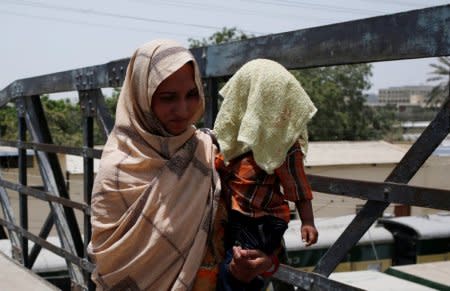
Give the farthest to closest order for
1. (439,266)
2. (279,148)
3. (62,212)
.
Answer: (439,266) < (62,212) < (279,148)

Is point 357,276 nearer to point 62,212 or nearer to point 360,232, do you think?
point 62,212

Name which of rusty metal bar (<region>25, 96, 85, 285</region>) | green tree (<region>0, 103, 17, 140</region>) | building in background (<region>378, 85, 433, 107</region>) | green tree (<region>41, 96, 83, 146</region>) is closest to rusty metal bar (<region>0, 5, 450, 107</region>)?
rusty metal bar (<region>25, 96, 85, 285</region>)

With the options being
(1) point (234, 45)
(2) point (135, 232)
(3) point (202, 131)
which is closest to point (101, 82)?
(1) point (234, 45)

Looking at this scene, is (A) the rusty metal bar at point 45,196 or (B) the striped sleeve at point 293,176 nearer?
(B) the striped sleeve at point 293,176

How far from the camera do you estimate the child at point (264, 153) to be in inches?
63.2

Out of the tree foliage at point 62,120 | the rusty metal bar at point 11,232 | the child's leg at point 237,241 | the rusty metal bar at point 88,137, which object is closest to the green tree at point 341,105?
the tree foliage at point 62,120

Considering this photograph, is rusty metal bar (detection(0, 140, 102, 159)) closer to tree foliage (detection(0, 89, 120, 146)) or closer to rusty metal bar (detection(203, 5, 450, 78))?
rusty metal bar (detection(203, 5, 450, 78))

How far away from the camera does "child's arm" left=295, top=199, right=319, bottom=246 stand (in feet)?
5.43

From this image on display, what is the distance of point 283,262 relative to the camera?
2.17 m

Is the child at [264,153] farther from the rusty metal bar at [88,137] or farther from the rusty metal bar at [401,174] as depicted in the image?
the rusty metal bar at [88,137]

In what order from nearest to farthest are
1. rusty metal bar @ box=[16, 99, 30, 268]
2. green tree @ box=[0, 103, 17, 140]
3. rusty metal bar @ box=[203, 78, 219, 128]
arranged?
rusty metal bar @ box=[203, 78, 219, 128], rusty metal bar @ box=[16, 99, 30, 268], green tree @ box=[0, 103, 17, 140]

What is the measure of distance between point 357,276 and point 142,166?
20.4 ft

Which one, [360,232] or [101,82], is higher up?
[101,82]

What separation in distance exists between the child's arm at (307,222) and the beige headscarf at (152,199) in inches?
9.2
